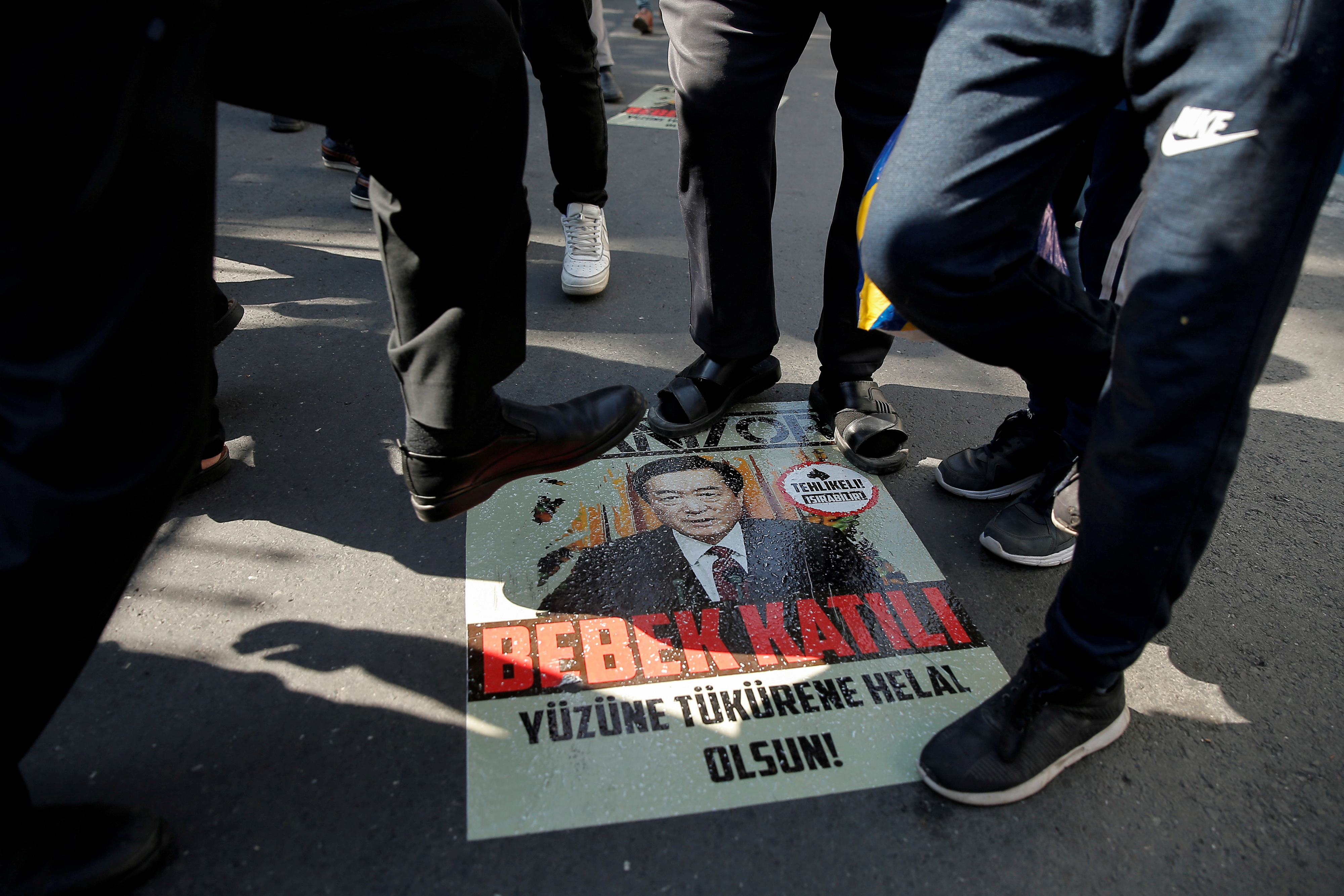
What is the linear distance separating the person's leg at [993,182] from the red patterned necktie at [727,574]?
26.5 inches

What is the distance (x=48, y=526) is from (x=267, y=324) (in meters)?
1.86

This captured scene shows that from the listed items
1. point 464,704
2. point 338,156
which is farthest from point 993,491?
point 338,156

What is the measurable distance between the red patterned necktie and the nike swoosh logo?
1.08m

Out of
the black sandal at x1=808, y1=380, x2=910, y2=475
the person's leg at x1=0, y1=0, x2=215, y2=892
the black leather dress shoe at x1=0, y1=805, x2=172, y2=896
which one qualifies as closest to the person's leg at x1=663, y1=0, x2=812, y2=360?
the black sandal at x1=808, y1=380, x2=910, y2=475

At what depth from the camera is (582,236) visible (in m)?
2.92

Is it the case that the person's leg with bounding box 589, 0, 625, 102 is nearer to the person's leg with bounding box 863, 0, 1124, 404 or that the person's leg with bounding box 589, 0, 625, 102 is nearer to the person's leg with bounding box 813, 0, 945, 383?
the person's leg with bounding box 813, 0, 945, 383

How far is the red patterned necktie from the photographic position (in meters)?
1.68

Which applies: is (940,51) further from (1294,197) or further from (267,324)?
(267,324)

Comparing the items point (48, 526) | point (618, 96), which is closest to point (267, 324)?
point (48, 526)

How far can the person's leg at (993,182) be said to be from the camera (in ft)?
3.66

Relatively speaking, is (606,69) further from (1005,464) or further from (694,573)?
(694,573)

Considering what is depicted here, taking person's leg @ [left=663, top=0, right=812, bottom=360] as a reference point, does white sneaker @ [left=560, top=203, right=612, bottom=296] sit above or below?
below

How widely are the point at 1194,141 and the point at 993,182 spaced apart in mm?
261

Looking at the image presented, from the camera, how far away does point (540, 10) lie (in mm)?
2426
